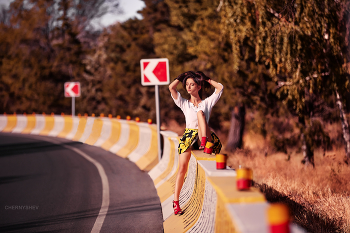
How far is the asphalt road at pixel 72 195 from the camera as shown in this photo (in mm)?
6137

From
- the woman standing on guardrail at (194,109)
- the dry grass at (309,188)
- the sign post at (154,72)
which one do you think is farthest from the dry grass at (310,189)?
the sign post at (154,72)

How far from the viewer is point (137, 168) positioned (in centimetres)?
1107

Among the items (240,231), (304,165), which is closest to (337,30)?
(304,165)

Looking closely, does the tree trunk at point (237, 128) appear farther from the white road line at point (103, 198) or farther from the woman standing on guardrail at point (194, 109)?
the woman standing on guardrail at point (194, 109)

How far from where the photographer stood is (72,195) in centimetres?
805

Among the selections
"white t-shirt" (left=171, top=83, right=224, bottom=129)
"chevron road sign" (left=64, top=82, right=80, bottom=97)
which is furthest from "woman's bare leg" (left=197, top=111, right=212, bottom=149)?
"chevron road sign" (left=64, top=82, right=80, bottom=97)

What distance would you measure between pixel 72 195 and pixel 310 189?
4.58 metres

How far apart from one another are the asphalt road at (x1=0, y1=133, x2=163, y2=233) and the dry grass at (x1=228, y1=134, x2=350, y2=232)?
210 cm

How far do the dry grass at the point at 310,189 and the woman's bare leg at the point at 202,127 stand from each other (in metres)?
1.82

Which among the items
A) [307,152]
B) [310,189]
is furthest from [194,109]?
[307,152]

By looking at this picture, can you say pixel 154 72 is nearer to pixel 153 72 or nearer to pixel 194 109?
pixel 153 72

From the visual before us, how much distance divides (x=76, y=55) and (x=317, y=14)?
119 ft

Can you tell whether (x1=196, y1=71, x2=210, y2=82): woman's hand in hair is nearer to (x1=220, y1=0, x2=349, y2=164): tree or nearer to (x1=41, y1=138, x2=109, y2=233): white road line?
(x1=41, y1=138, x2=109, y2=233): white road line

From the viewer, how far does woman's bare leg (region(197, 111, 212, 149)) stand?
5.05 metres
